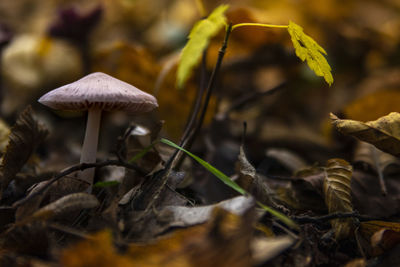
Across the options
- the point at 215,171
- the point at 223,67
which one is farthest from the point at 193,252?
the point at 223,67

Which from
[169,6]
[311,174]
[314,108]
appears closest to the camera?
[311,174]

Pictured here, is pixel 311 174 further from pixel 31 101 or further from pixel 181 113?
pixel 31 101

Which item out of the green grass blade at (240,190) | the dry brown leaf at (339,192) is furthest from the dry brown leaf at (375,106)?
the green grass blade at (240,190)

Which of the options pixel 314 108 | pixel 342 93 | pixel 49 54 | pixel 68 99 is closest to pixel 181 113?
pixel 49 54

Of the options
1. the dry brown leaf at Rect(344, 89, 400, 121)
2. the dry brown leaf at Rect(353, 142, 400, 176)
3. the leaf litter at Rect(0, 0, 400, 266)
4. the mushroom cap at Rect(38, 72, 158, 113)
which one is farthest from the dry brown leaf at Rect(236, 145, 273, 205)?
the dry brown leaf at Rect(344, 89, 400, 121)

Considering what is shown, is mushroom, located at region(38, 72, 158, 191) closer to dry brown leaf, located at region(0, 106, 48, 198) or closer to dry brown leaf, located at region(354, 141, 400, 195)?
dry brown leaf, located at region(0, 106, 48, 198)

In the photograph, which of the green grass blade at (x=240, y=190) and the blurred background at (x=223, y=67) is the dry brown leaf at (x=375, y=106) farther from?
the green grass blade at (x=240, y=190)
